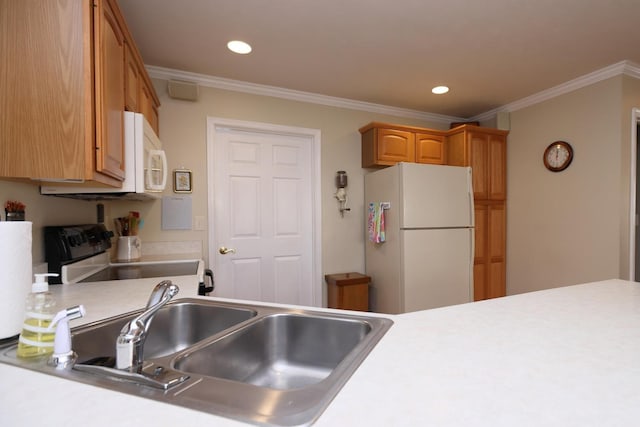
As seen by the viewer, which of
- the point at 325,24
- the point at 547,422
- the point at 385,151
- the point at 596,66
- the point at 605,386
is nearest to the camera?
the point at 547,422

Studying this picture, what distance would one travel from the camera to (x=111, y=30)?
4.29 ft

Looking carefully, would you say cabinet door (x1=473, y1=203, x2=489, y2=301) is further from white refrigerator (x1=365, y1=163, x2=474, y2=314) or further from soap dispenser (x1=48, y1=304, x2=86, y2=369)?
soap dispenser (x1=48, y1=304, x2=86, y2=369)

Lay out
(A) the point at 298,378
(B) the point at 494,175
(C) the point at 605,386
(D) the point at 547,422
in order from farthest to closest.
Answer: (B) the point at 494,175 → (A) the point at 298,378 → (C) the point at 605,386 → (D) the point at 547,422

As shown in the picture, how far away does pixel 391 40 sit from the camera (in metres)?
2.16

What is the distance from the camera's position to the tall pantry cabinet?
10.7 ft

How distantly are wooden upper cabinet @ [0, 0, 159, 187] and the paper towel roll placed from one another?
1.16 ft

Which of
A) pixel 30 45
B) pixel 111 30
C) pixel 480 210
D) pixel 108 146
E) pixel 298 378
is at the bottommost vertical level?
pixel 298 378

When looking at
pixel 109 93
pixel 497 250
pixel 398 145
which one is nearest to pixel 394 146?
pixel 398 145

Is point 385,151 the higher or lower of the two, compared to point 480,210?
higher

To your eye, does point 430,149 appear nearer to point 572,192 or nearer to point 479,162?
point 479,162

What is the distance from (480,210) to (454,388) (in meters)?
3.10

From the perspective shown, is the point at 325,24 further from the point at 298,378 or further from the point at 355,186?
the point at 298,378

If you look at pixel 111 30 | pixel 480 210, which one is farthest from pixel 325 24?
pixel 480 210

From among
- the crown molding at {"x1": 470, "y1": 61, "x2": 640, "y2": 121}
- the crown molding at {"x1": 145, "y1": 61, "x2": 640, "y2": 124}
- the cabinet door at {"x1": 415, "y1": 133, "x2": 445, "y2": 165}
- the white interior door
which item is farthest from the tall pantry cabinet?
the white interior door
